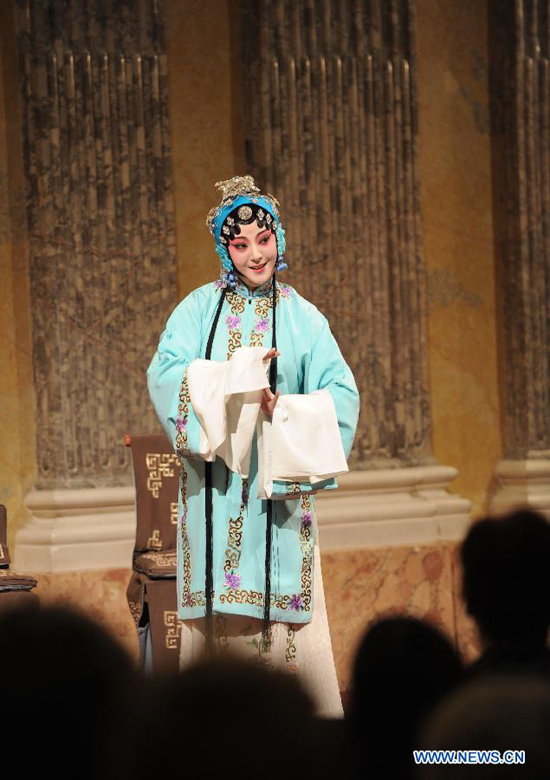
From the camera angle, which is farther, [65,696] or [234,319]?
[234,319]

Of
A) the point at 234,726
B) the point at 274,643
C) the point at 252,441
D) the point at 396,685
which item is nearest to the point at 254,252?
the point at 252,441

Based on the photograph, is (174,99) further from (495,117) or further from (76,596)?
(76,596)

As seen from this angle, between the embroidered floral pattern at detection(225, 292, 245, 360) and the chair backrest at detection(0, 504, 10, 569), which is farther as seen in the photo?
the chair backrest at detection(0, 504, 10, 569)

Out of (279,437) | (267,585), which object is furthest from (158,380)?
(267,585)

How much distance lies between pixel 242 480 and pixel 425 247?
2.61 metres

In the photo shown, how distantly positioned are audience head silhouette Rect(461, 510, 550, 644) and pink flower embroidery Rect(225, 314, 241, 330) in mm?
1837

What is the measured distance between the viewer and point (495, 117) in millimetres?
5836

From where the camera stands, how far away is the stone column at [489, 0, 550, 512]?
5.69 m

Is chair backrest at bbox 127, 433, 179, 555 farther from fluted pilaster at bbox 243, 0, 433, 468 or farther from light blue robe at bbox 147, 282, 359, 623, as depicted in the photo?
fluted pilaster at bbox 243, 0, 433, 468

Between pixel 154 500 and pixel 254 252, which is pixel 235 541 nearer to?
pixel 254 252

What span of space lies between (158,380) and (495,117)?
2.98 meters

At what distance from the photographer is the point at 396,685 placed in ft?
4.70

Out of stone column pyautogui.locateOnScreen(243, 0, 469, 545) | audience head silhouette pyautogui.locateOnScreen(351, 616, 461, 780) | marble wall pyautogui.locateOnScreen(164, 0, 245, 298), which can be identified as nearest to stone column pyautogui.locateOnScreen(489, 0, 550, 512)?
stone column pyautogui.locateOnScreen(243, 0, 469, 545)

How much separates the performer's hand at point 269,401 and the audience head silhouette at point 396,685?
1789 mm
